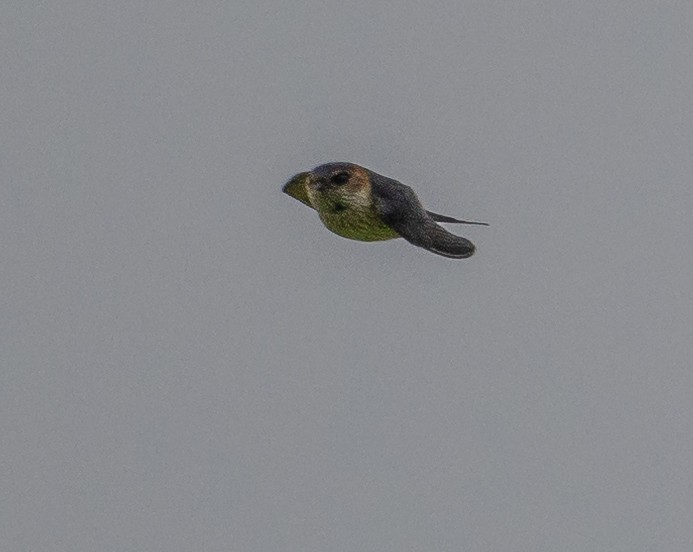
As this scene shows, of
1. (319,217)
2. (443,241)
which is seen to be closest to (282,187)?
(319,217)

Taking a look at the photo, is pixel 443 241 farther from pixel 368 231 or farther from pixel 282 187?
pixel 282 187

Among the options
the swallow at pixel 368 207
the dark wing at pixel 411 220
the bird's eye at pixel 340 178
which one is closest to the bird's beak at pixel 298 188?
→ the swallow at pixel 368 207

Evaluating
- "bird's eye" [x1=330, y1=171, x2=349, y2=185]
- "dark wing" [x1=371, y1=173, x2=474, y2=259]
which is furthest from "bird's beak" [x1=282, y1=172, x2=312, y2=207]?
"dark wing" [x1=371, y1=173, x2=474, y2=259]

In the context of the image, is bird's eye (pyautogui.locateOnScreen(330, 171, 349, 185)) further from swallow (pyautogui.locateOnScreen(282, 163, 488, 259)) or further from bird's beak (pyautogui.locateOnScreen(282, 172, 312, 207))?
bird's beak (pyautogui.locateOnScreen(282, 172, 312, 207))

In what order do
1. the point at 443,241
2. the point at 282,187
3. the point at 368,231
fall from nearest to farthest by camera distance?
the point at 443,241, the point at 368,231, the point at 282,187

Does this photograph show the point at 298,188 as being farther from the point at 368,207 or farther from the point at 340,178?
the point at 368,207

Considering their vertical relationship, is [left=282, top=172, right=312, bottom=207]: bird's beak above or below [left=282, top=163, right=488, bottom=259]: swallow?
above

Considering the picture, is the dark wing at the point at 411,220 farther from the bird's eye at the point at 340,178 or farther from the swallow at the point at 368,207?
the bird's eye at the point at 340,178
